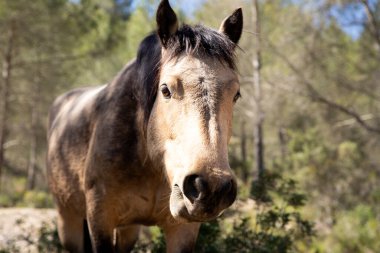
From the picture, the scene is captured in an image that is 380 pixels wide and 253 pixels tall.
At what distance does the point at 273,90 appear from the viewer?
573 inches

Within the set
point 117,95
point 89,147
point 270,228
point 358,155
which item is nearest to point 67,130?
point 89,147

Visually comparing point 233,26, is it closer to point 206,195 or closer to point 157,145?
point 157,145

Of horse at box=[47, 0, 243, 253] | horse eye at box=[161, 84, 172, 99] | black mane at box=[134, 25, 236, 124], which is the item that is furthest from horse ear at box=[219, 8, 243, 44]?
horse eye at box=[161, 84, 172, 99]

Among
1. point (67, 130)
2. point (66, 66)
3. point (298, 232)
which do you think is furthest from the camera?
point (66, 66)

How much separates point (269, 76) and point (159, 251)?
10053 millimetres

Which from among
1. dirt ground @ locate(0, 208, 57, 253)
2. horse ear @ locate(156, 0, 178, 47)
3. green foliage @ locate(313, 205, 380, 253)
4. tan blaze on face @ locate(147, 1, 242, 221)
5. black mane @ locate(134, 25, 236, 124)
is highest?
horse ear @ locate(156, 0, 178, 47)

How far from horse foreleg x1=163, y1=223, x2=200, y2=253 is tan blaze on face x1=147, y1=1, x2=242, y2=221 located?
802 millimetres

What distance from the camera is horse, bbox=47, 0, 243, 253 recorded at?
104 inches

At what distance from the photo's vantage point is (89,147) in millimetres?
4215

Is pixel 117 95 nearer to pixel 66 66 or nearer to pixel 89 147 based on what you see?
pixel 89 147

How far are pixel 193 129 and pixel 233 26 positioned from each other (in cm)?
113

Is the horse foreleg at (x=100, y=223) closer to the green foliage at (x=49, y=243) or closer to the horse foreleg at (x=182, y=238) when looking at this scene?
the horse foreleg at (x=182, y=238)

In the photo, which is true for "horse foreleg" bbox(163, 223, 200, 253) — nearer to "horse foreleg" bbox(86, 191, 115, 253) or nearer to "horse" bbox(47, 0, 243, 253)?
"horse" bbox(47, 0, 243, 253)

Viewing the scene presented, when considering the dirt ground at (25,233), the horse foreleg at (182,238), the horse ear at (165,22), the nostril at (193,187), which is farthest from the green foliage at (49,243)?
the nostril at (193,187)
